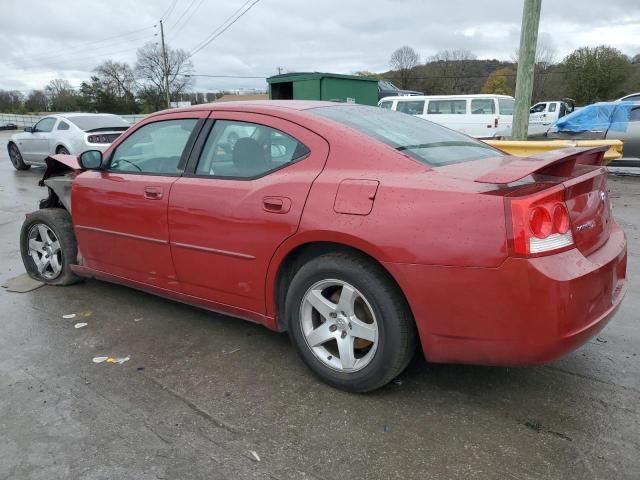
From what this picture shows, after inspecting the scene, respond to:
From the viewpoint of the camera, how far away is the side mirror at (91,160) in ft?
13.4

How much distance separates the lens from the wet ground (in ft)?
7.61

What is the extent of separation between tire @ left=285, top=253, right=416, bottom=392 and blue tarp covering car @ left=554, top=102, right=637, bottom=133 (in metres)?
10.6

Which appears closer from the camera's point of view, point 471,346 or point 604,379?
point 471,346

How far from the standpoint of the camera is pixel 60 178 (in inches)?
182

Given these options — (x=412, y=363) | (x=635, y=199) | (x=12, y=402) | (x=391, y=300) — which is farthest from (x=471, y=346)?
(x=635, y=199)

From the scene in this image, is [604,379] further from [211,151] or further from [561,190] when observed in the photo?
[211,151]

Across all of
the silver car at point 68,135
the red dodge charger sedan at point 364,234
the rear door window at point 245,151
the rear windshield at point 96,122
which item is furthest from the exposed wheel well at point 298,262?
the rear windshield at point 96,122

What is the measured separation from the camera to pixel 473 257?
2324 mm

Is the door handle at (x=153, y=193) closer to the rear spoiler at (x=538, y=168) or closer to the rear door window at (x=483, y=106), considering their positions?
the rear spoiler at (x=538, y=168)

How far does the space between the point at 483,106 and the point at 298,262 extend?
15.1 metres

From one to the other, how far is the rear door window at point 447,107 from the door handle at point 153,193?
14732 mm

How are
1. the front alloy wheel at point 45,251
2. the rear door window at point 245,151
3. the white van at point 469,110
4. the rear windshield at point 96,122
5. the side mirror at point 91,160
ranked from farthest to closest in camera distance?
the white van at point 469,110, the rear windshield at point 96,122, the front alloy wheel at point 45,251, the side mirror at point 91,160, the rear door window at point 245,151

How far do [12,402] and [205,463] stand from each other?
4.19 feet

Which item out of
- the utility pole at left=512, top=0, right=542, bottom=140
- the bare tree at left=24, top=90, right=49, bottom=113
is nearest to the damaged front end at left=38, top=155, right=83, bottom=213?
the utility pole at left=512, top=0, right=542, bottom=140
